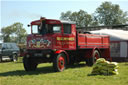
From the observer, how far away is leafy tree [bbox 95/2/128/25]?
84.9 m

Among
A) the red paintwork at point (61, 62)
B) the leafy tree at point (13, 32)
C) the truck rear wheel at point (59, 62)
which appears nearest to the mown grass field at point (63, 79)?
the truck rear wheel at point (59, 62)

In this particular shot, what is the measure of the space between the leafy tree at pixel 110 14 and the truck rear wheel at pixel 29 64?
73343 millimetres

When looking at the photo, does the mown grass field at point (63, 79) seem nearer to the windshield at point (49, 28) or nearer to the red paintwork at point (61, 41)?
the red paintwork at point (61, 41)

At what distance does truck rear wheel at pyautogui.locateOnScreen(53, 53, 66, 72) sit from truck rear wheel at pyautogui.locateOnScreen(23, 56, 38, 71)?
1.80 meters

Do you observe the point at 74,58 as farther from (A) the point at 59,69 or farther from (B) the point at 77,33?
(A) the point at 59,69

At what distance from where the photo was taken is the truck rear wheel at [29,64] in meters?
13.2

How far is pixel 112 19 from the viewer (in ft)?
282

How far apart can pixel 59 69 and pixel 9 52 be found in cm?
1028

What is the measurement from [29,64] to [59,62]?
2.05 metres

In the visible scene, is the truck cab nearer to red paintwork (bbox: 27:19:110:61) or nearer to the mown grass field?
red paintwork (bbox: 27:19:110:61)

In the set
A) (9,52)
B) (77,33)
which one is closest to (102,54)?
(77,33)

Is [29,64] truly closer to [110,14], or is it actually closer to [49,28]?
[49,28]

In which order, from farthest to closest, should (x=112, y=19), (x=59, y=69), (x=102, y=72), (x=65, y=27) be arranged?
1. (x=112, y=19)
2. (x=65, y=27)
3. (x=59, y=69)
4. (x=102, y=72)

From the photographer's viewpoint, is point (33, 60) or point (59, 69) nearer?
point (59, 69)
